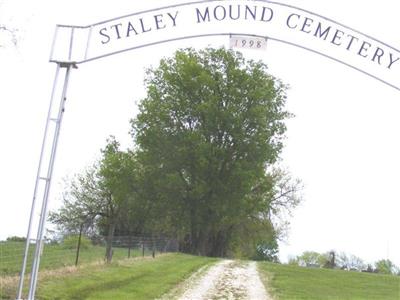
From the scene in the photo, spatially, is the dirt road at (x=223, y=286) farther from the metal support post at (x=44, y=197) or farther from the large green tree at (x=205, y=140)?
the large green tree at (x=205, y=140)

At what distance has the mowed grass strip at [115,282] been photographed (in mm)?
13367

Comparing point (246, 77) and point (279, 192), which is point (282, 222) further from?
point (246, 77)

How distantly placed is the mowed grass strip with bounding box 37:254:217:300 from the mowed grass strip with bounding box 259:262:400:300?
3.34m

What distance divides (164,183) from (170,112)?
4.99 m

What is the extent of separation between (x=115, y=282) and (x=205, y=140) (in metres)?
25.0

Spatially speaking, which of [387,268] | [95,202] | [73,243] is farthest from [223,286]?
[387,268]

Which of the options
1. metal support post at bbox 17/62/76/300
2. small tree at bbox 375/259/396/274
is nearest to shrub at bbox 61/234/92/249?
metal support post at bbox 17/62/76/300

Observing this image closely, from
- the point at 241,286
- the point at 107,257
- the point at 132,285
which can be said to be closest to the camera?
the point at 132,285

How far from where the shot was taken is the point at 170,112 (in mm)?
41562

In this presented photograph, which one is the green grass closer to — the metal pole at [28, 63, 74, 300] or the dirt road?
the dirt road

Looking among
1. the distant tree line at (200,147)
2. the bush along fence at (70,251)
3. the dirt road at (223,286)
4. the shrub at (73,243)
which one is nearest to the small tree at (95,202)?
the distant tree line at (200,147)

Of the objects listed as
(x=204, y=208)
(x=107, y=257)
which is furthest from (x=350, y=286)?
(x=204, y=208)

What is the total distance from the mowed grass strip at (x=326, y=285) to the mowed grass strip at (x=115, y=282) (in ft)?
10.9

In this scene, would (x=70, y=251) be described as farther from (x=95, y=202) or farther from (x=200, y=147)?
(x=95, y=202)
